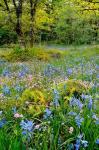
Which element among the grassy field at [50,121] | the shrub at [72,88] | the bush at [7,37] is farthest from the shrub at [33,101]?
the bush at [7,37]

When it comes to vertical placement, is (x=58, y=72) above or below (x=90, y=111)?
below

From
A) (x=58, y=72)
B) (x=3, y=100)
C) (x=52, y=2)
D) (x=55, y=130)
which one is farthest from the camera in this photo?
(x=52, y=2)

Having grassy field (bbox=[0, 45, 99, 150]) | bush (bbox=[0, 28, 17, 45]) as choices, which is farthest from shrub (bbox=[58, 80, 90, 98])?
bush (bbox=[0, 28, 17, 45])

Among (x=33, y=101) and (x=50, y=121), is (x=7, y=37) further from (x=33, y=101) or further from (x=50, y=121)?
(x=50, y=121)

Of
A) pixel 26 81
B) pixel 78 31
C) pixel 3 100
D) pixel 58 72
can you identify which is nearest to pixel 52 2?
pixel 78 31

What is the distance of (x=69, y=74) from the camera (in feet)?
27.4

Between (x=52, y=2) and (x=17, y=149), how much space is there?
31.5 metres

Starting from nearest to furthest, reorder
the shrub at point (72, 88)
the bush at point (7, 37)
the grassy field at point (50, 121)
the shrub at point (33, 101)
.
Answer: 1. the grassy field at point (50, 121)
2. the shrub at point (33, 101)
3. the shrub at point (72, 88)
4. the bush at point (7, 37)

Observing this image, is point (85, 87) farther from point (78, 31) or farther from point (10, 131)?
point (78, 31)

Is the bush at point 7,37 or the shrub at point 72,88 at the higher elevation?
the shrub at point 72,88

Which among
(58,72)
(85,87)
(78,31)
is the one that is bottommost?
(78,31)

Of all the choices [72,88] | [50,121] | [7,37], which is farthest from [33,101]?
[7,37]

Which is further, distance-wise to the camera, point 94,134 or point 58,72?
point 58,72

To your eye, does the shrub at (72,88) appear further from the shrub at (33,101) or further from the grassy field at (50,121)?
the shrub at (33,101)
